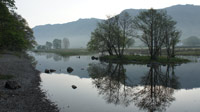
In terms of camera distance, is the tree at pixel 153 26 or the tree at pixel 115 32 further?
the tree at pixel 115 32

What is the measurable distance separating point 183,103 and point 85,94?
1480 cm

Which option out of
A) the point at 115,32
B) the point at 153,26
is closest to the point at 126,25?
the point at 115,32

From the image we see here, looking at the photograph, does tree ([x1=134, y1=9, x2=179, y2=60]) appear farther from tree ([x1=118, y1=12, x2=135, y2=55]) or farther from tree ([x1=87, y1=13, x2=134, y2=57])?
tree ([x1=87, y1=13, x2=134, y2=57])

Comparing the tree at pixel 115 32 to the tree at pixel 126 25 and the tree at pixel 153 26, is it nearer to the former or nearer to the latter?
the tree at pixel 126 25

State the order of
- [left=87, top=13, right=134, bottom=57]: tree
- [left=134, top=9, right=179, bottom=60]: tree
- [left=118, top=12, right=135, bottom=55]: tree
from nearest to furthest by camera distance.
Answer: [left=134, top=9, right=179, bottom=60]: tree → [left=118, top=12, right=135, bottom=55]: tree → [left=87, top=13, right=134, bottom=57]: tree

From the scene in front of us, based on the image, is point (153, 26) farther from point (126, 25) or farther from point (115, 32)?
point (115, 32)

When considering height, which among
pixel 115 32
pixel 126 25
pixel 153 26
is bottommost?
pixel 115 32

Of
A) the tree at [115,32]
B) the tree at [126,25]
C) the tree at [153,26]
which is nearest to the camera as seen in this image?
the tree at [153,26]

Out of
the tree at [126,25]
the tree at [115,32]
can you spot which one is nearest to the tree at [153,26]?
the tree at [126,25]

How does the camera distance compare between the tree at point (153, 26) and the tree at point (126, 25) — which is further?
the tree at point (126, 25)

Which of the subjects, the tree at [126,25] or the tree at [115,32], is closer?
the tree at [126,25]

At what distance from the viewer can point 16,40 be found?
47.5 m

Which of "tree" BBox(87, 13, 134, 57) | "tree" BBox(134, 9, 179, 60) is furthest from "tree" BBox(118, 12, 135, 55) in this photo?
"tree" BBox(134, 9, 179, 60)

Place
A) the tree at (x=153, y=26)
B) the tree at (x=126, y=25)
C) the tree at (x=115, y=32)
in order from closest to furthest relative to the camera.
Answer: the tree at (x=153, y=26)
the tree at (x=126, y=25)
the tree at (x=115, y=32)
